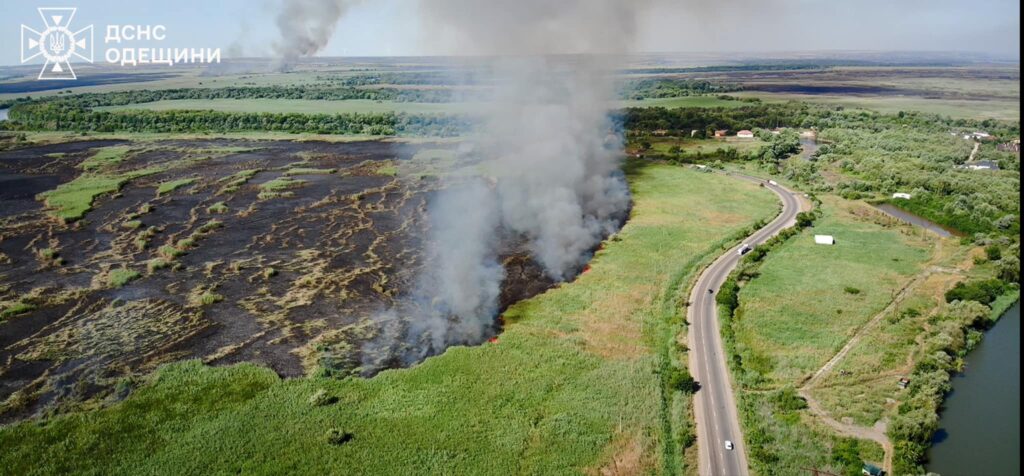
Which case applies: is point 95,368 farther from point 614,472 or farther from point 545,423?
point 614,472

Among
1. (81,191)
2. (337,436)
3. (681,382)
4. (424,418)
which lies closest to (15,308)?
(337,436)

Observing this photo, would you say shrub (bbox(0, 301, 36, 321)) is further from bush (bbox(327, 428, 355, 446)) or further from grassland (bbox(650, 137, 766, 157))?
grassland (bbox(650, 137, 766, 157))

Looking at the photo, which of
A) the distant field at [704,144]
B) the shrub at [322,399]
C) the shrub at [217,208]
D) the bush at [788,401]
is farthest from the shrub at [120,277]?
the distant field at [704,144]

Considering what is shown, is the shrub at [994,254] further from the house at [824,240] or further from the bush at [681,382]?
the bush at [681,382]

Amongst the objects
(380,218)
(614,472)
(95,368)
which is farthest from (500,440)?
(380,218)

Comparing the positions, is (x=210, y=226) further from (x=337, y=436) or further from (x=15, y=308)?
(x=337, y=436)
